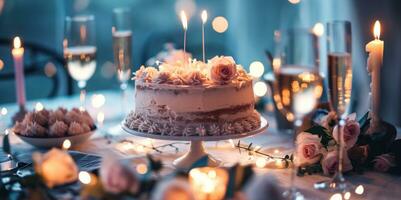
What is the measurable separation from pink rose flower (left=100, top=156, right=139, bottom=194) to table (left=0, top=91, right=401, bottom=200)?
0.54 m

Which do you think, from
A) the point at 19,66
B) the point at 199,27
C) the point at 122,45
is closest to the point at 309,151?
the point at 122,45

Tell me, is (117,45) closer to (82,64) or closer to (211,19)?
(82,64)

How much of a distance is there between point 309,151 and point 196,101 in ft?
1.01

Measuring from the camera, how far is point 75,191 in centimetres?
124

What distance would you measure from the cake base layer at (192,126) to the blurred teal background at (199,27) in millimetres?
1294

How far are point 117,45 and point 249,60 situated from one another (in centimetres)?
201

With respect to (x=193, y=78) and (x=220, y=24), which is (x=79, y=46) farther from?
(x=220, y=24)

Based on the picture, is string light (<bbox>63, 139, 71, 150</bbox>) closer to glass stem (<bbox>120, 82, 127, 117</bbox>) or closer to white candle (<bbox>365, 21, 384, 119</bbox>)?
glass stem (<bbox>120, 82, 127, 117</bbox>)

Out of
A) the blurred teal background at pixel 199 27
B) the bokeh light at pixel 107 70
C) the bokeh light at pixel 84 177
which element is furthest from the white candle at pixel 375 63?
the bokeh light at pixel 107 70

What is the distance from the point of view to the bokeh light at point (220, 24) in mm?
4305

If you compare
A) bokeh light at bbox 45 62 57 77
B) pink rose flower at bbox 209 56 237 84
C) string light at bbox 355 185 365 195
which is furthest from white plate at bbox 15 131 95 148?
bokeh light at bbox 45 62 57 77

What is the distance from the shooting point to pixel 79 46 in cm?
196

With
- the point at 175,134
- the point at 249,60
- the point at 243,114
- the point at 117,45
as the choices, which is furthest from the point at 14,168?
the point at 249,60

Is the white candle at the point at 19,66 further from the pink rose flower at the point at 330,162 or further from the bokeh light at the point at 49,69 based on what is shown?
the bokeh light at the point at 49,69
